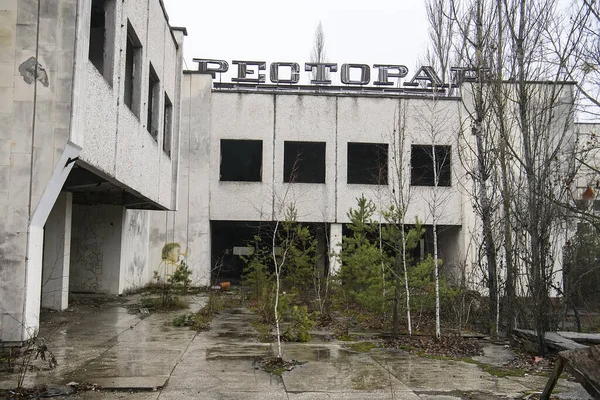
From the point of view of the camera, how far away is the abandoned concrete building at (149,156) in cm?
888

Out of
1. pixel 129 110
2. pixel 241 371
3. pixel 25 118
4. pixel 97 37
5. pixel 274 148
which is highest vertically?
pixel 97 37

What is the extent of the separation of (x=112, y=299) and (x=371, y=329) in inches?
341

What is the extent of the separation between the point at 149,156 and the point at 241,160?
897 centimetres

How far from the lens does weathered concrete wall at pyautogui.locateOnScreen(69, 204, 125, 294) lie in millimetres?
18031

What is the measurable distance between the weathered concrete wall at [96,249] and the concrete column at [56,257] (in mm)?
3716

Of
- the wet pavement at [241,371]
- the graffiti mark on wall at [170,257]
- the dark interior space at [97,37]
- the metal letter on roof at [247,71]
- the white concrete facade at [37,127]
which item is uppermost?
the metal letter on roof at [247,71]

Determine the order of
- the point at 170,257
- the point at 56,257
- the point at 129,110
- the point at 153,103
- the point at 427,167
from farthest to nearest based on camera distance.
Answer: the point at 427,167 < the point at 170,257 < the point at 153,103 < the point at 56,257 < the point at 129,110

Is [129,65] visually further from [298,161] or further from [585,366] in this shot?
[585,366]

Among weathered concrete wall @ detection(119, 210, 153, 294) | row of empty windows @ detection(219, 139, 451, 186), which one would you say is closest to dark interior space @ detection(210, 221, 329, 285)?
row of empty windows @ detection(219, 139, 451, 186)

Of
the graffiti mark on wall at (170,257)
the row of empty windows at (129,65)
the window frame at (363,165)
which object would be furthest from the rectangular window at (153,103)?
the window frame at (363,165)

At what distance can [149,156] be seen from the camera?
52.1 ft

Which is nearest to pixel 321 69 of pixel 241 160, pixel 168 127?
pixel 241 160

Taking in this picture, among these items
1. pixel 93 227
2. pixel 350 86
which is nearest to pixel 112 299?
pixel 93 227

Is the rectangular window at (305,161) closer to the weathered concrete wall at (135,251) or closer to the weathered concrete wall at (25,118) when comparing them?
the weathered concrete wall at (135,251)
